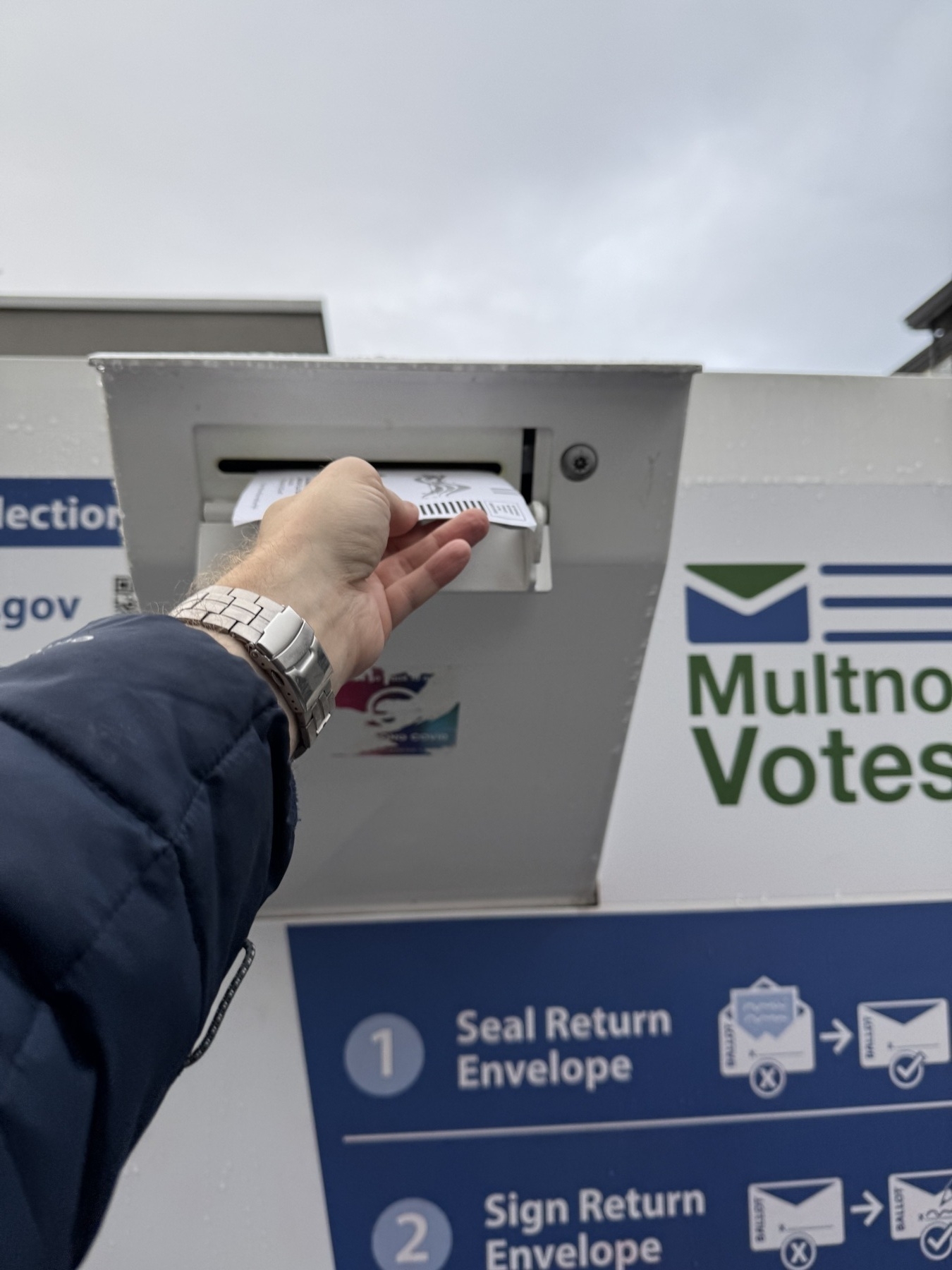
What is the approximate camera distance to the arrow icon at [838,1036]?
50.3 inches

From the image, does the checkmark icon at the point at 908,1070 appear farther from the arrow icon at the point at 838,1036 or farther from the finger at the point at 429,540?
the finger at the point at 429,540

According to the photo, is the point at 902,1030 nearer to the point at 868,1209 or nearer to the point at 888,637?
the point at 868,1209

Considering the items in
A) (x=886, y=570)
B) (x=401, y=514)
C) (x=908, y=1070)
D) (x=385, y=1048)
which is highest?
(x=401, y=514)

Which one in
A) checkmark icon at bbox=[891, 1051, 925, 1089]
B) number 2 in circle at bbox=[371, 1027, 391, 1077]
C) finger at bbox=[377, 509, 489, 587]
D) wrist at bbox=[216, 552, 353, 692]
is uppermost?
finger at bbox=[377, 509, 489, 587]

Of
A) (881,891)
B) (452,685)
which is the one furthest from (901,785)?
(452,685)

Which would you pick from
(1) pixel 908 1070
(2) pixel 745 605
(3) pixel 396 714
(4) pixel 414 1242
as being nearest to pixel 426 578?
(3) pixel 396 714

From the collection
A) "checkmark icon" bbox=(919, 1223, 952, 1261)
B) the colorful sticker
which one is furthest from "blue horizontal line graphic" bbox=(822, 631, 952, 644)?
"checkmark icon" bbox=(919, 1223, 952, 1261)

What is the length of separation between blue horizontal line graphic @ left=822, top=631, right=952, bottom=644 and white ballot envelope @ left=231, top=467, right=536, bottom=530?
2.39 feet

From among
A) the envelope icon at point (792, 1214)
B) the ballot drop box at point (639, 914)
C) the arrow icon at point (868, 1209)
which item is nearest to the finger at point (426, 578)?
the ballot drop box at point (639, 914)

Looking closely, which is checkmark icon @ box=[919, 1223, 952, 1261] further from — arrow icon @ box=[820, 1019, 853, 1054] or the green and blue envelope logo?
the green and blue envelope logo

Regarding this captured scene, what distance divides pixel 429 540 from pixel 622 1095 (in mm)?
900

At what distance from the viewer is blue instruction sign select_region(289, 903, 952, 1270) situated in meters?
1.21

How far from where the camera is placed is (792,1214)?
4.07ft

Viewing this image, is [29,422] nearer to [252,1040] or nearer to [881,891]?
[252,1040]
